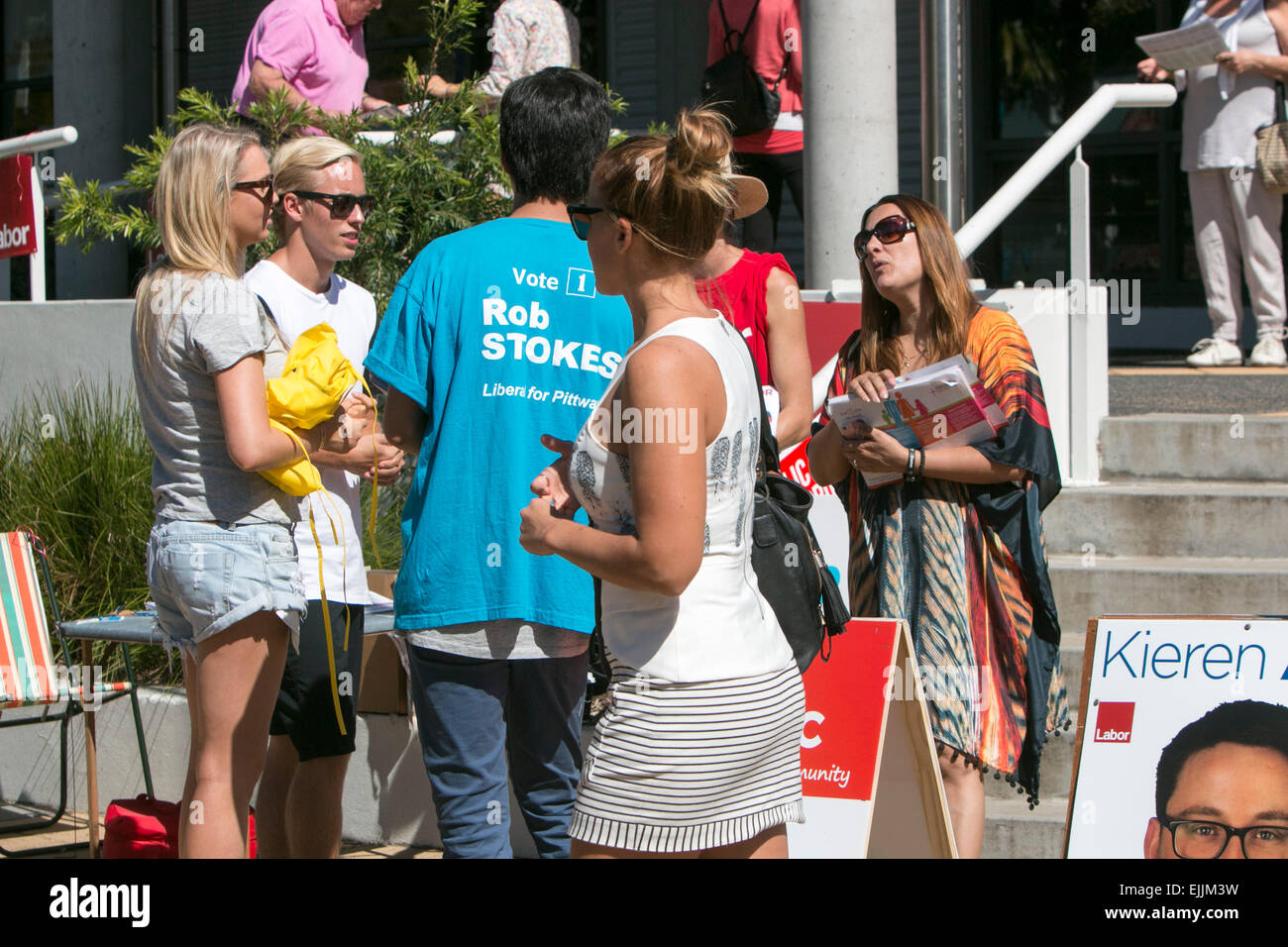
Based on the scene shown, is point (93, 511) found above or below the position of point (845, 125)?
below

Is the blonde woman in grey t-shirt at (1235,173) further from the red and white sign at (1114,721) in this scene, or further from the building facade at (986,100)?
the red and white sign at (1114,721)

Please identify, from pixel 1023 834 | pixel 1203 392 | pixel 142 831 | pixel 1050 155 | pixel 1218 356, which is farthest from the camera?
pixel 1218 356

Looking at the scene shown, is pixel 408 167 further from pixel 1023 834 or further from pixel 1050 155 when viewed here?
pixel 1023 834

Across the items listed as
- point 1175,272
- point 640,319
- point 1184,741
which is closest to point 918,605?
point 1184,741

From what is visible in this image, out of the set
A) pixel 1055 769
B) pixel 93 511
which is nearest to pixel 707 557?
pixel 1055 769

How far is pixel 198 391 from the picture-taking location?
3.24 meters

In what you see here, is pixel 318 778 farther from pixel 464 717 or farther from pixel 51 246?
pixel 51 246

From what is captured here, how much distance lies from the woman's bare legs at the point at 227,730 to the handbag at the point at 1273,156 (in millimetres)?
5472

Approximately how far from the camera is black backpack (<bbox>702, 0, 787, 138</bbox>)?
7.20 m

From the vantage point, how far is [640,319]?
8.40 feet

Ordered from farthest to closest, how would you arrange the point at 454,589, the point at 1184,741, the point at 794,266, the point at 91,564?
the point at 794,266, the point at 91,564, the point at 1184,741, the point at 454,589

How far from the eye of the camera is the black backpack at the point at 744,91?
7203 mm

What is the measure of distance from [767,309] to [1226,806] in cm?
169
